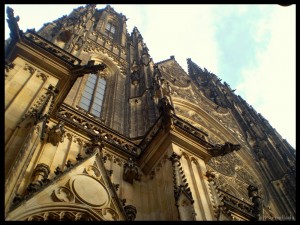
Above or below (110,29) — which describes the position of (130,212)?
below

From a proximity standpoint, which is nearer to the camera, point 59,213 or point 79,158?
point 59,213

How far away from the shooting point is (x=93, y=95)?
14336mm

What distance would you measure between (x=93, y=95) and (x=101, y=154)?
6.20m

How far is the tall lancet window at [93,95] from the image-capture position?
525 inches

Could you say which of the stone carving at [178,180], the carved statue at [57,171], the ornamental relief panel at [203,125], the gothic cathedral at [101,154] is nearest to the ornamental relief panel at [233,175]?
the gothic cathedral at [101,154]

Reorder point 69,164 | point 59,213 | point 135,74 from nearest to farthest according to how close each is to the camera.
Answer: point 59,213, point 69,164, point 135,74

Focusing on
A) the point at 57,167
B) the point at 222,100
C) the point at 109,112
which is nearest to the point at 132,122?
the point at 109,112

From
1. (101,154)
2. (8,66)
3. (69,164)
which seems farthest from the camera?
(101,154)

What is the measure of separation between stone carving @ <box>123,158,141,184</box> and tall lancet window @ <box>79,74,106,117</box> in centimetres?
460

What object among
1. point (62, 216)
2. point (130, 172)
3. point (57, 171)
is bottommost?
point (62, 216)

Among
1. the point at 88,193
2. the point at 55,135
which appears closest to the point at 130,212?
the point at 88,193

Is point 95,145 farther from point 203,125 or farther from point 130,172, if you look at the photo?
point 203,125

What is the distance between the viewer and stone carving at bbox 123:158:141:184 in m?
8.56

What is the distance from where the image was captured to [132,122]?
41.3 feet
